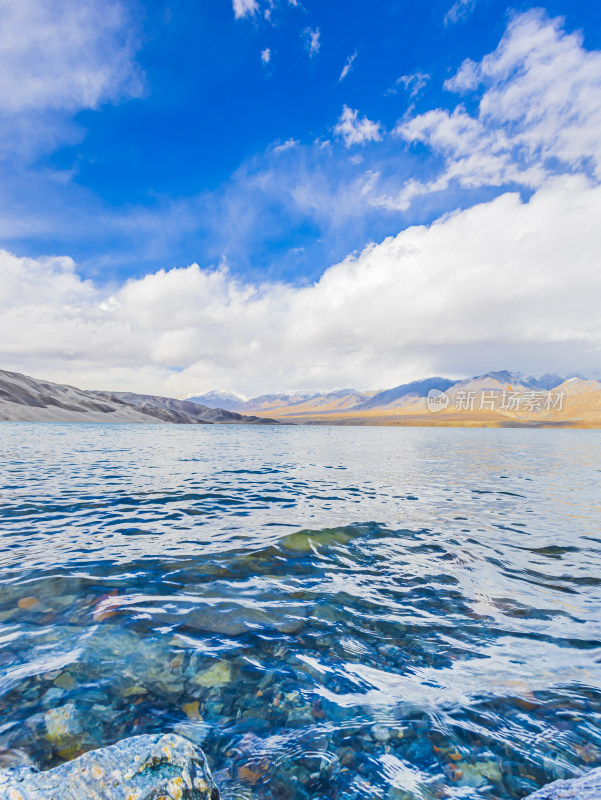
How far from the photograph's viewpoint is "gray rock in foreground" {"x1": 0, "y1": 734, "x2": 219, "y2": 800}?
2709 millimetres

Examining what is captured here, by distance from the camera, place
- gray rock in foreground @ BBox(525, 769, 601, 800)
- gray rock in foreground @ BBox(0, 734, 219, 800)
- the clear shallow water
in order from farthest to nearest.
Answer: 1. the clear shallow water
2. gray rock in foreground @ BBox(525, 769, 601, 800)
3. gray rock in foreground @ BBox(0, 734, 219, 800)

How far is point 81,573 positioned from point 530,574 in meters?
9.99

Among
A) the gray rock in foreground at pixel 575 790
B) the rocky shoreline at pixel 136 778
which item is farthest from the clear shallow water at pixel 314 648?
the rocky shoreline at pixel 136 778

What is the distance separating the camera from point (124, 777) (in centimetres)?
283

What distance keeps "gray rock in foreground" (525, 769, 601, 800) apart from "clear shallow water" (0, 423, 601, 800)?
1.60 ft

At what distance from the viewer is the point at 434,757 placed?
12.6ft

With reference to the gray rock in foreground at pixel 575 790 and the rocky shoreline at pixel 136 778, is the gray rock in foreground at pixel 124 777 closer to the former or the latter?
the rocky shoreline at pixel 136 778

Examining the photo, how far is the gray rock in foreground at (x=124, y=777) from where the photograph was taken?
2709 millimetres

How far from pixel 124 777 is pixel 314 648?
3.32 meters

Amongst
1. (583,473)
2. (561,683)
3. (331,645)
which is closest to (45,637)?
(331,645)

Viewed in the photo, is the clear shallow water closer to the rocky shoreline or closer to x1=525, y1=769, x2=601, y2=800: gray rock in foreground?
x1=525, y1=769, x2=601, y2=800: gray rock in foreground

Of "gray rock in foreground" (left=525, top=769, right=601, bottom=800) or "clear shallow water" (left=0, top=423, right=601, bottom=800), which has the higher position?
"gray rock in foreground" (left=525, top=769, right=601, bottom=800)

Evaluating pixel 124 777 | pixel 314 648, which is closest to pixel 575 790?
pixel 314 648

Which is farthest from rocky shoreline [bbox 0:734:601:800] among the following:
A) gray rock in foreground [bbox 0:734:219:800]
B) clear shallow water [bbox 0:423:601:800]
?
clear shallow water [bbox 0:423:601:800]
